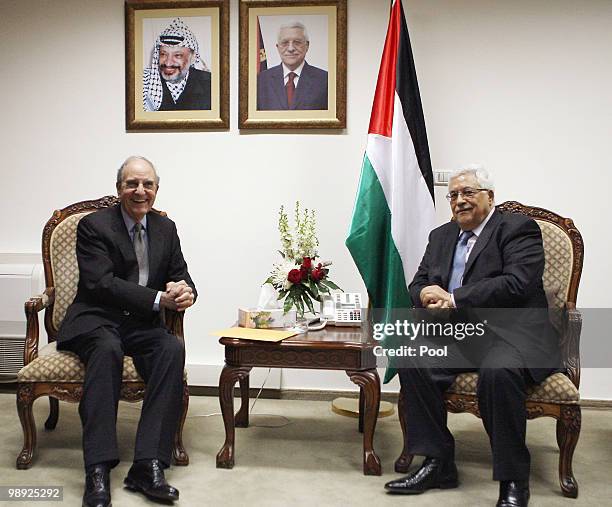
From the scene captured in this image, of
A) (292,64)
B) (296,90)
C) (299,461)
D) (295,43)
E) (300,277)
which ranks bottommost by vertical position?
(299,461)

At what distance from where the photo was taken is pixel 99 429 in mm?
2443

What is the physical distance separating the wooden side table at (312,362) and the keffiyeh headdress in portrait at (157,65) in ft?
5.81

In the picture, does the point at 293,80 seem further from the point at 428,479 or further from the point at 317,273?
the point at 428,479

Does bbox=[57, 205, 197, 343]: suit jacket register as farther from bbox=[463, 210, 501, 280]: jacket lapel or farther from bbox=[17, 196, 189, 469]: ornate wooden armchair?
bbox=[463, 210, 501, 280]: jacket lapel

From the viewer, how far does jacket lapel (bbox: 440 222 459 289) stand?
2.86m

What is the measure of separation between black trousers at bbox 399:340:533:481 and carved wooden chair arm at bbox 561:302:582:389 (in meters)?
0.26

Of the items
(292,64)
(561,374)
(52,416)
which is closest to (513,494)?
(561,374)

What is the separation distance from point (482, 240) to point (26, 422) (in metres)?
2.04

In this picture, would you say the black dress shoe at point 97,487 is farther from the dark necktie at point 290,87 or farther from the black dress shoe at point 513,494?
the dark necktie at point 290,87

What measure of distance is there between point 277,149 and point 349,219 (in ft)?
1.91

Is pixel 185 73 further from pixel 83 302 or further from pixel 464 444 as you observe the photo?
pixel 464 444

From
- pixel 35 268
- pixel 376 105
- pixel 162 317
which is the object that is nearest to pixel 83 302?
pixel 162 317

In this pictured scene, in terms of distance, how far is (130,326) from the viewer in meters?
2.80

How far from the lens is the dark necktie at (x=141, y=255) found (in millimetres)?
2895
